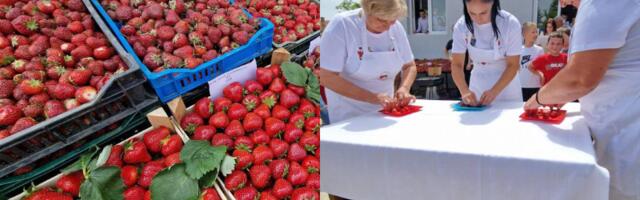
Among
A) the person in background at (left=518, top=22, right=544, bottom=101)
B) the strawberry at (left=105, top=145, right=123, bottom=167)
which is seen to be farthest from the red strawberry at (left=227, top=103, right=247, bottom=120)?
the person in background at (left=518, top=22, right=544, bottom=101)

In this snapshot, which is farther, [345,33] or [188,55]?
[188,55]

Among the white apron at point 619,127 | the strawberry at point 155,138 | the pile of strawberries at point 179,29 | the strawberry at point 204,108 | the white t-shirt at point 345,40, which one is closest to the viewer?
the white apron at point 619,127

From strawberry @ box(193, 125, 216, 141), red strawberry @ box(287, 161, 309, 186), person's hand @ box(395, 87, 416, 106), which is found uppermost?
person's hand @ box(395, 87, 416, 106)

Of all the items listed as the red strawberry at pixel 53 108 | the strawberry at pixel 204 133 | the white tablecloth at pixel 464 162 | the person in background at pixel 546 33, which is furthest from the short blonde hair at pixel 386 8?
the red strawberry at pixel 53 108

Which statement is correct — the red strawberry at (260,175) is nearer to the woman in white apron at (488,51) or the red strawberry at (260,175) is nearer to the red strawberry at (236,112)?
the red strawberry at (236,112)

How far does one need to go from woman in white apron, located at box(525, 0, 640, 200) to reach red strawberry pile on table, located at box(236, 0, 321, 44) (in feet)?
3.73

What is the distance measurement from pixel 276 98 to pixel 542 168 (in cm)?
93

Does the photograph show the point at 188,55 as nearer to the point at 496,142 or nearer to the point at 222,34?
the point at 222,34

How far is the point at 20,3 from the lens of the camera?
160cm

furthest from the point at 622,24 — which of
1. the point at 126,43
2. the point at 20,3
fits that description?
the point at 20,3

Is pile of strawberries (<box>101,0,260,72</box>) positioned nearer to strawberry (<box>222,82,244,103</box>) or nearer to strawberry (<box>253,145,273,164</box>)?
strawberry (<box>222,82,244,103</box>)

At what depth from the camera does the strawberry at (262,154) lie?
121 cm

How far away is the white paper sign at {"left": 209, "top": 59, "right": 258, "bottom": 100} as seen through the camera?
1.41 m

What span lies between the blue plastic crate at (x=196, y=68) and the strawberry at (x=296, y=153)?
434 millimetres
